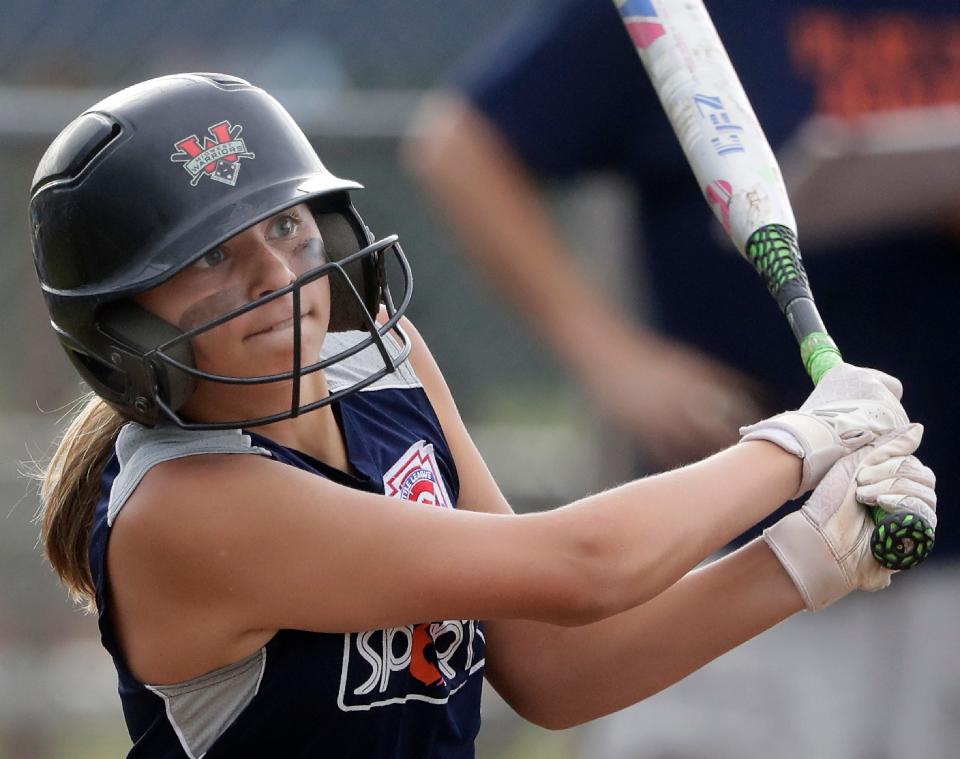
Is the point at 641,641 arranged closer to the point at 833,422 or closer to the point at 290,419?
the point at 833,422

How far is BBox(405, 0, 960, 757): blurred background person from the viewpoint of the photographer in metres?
2.78

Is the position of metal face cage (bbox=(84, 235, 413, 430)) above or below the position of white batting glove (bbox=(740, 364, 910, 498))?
above

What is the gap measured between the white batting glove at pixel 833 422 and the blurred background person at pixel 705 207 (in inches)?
31.1

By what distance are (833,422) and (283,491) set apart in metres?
0.67

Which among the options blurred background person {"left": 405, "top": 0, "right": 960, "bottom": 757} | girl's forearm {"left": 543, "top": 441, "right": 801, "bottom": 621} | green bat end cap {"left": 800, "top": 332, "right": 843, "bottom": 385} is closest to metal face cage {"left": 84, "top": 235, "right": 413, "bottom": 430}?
girl's forearm {"left": 543, "top": 441, "right": 801, "bottom": 621}

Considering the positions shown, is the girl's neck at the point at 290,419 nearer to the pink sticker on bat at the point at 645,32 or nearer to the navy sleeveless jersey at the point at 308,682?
the navy sleeveless jersey at the point at 308,682

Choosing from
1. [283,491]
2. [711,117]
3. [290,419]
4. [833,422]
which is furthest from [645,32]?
[283,491]

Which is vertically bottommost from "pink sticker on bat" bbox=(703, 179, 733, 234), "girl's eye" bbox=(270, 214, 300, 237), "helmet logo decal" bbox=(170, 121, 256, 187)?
"pink sticker on bat" bbox=(703, 179, 733, 234)

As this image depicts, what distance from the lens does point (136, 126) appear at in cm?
180

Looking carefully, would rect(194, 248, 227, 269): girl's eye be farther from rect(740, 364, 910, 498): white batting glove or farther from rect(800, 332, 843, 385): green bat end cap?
rect(800, 332, 843, 385): green bat end cap

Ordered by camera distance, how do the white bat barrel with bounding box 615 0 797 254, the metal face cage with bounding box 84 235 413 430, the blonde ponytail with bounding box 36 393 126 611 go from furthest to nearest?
the white bat barrel with bounding box 615 0 797 254
the blonde ponytail with bounding box 36 393 126 611
the metal face cage with bounding box 84 235 413 430

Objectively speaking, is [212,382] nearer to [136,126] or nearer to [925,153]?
[136,126]

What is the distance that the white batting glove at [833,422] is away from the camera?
1.87m

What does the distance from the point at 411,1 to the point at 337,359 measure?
291cm
